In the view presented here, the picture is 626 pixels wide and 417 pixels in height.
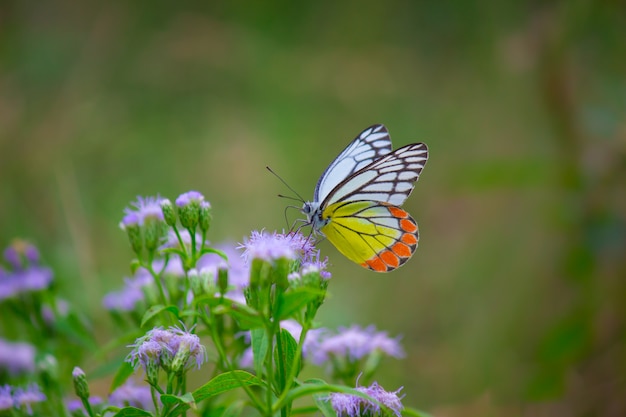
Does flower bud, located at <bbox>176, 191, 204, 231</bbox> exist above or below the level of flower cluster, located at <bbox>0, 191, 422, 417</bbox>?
above

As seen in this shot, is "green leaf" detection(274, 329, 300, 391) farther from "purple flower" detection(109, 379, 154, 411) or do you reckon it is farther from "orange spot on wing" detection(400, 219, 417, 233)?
"orange spot on wing" detection(400, 219, 417, 233)

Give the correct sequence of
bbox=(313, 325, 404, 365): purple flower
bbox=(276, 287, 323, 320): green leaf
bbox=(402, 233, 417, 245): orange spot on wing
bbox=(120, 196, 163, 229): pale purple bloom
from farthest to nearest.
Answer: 1. bbox=(402, 233, 417, 245): orange spot on wing
2. bbox=(313, 325, 404, 365): purple flower
3. bbox=(120, 196, 163, 229): pale purple bloom
4. bbox=(276, 287, 323, 320): green leaf

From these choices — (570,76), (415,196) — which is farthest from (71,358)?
(415,196)

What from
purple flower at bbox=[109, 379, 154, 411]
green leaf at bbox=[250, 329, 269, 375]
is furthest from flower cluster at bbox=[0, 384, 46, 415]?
green leaf at bbox=[250, 329, 269, 375]

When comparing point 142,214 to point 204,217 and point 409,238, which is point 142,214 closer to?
point 204,217

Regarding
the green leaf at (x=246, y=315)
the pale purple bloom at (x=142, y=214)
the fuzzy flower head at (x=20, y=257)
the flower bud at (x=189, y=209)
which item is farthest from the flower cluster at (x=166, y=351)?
the fuzzy flower head at (x=20, y=257)

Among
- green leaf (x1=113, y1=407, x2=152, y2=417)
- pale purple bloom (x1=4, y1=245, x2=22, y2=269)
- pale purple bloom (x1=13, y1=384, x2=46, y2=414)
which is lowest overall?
green leaf (x1=113, y1=407, x2=152, y2=417)

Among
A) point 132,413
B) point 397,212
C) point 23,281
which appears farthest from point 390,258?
point 23,281
